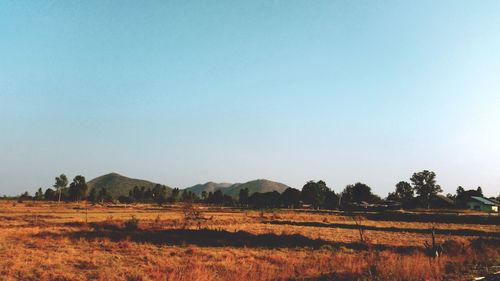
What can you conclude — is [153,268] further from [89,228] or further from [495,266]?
[89,228]

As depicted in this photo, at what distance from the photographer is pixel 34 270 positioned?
844 inches

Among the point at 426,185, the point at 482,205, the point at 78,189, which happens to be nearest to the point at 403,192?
the point at 426,185

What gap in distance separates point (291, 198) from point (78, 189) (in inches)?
3762

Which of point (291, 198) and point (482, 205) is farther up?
point (291, 198)

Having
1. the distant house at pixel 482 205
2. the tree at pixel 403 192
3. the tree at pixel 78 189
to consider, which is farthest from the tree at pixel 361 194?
the tree at pixel 78 189

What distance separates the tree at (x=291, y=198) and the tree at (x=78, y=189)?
90322 millimetres

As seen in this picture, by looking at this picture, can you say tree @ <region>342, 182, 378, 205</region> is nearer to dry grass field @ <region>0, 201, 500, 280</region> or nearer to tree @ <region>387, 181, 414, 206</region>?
tree @ <region>387, 181, 414, 206</region>

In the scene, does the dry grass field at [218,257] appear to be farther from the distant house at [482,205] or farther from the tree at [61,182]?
the tree at [61,182]

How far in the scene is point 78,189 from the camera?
175m

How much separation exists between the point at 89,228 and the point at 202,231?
13141 millimetres

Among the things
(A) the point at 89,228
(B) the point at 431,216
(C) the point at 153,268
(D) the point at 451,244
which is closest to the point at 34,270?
(C) the point at 153,268

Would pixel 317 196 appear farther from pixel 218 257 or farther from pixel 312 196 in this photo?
pixel 218 257

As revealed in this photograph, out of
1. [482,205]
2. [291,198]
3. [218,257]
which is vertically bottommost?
[218,257]

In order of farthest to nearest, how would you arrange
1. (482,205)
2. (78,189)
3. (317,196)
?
(78,189) < (317,196) < (482,205)
